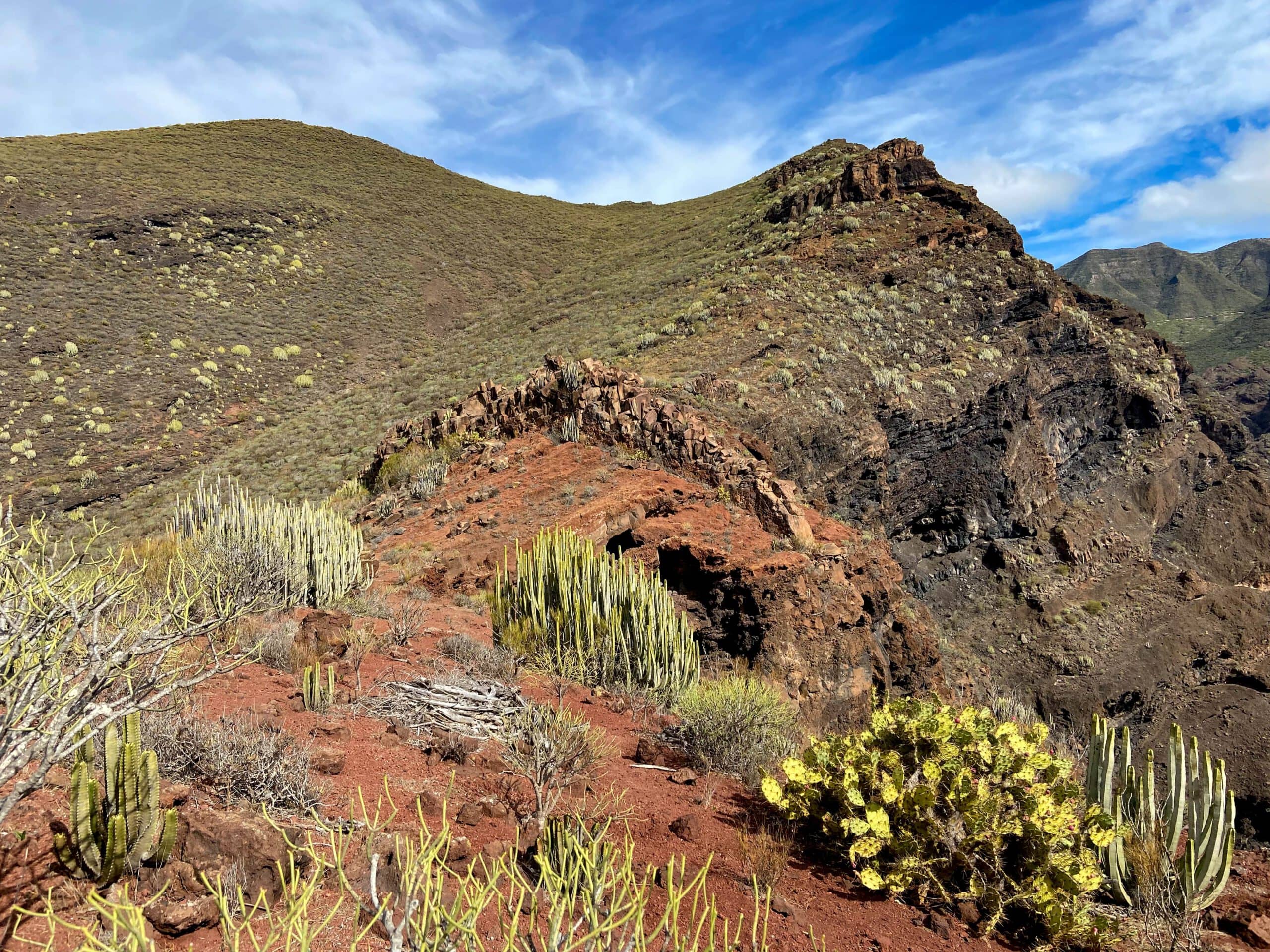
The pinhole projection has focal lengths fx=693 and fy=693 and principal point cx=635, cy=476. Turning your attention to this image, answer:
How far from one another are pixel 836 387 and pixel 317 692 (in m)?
14.6

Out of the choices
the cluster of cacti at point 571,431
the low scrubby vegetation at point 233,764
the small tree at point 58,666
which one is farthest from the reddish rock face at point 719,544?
the small tree at point 58,666

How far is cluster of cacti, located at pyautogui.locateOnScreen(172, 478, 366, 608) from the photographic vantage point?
825 centimetres

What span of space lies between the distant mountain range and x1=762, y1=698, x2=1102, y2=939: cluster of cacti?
76372 millimetres

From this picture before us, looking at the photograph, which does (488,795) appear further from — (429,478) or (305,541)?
(429,478)

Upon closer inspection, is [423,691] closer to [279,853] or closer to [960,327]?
[279,853]

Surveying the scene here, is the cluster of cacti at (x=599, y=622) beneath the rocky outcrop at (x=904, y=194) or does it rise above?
beneath

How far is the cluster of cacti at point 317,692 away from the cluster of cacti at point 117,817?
69.5 inches

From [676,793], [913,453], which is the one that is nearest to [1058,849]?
[676,793]

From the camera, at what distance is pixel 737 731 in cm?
529

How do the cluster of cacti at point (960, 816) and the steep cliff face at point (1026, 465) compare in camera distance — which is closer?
the cluster of cacti at point (960, 816)

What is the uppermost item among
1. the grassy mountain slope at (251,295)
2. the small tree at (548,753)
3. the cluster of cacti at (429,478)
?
the grassy mountain slope at (251,295)

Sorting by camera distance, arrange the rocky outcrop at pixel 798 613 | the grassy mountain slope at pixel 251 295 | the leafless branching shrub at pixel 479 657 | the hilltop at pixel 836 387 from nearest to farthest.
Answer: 1. the leafless branching shrub at pixel 479 657
2. the rocky outcrop at pixel 798 613
3. the hilltop at pixel 836 387
4. the grassy mountain slope at pixel 251 295

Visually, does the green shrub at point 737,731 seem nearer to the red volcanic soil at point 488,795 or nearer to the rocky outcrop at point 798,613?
the red volcanic soil at point 488,795

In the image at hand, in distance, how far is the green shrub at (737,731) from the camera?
5.18 m
